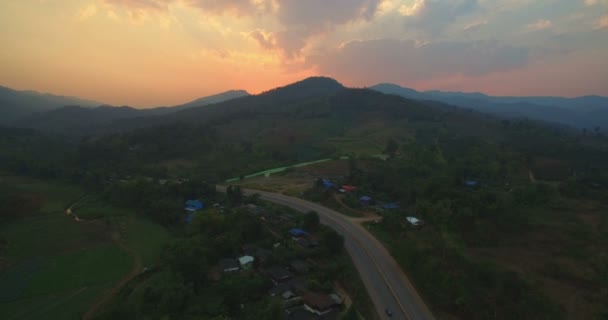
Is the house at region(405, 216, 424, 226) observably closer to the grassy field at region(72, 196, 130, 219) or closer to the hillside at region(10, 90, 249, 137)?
the grassy field at region(72, 196, 130, 219)

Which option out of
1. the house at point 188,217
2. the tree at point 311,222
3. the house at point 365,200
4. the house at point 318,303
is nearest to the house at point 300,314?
the house at point 318,303

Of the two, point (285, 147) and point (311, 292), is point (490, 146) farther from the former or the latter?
point (311, 292)

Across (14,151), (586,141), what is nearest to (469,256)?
(14,151)

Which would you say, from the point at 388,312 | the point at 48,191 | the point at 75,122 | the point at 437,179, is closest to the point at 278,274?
the point at 388,312

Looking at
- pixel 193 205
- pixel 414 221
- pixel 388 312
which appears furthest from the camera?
pixel 193 205

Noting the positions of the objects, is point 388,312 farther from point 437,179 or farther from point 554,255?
point 437,179

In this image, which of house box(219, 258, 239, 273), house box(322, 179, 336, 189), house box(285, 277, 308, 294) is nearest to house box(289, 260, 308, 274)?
house box(285, 277, 308, 294)
